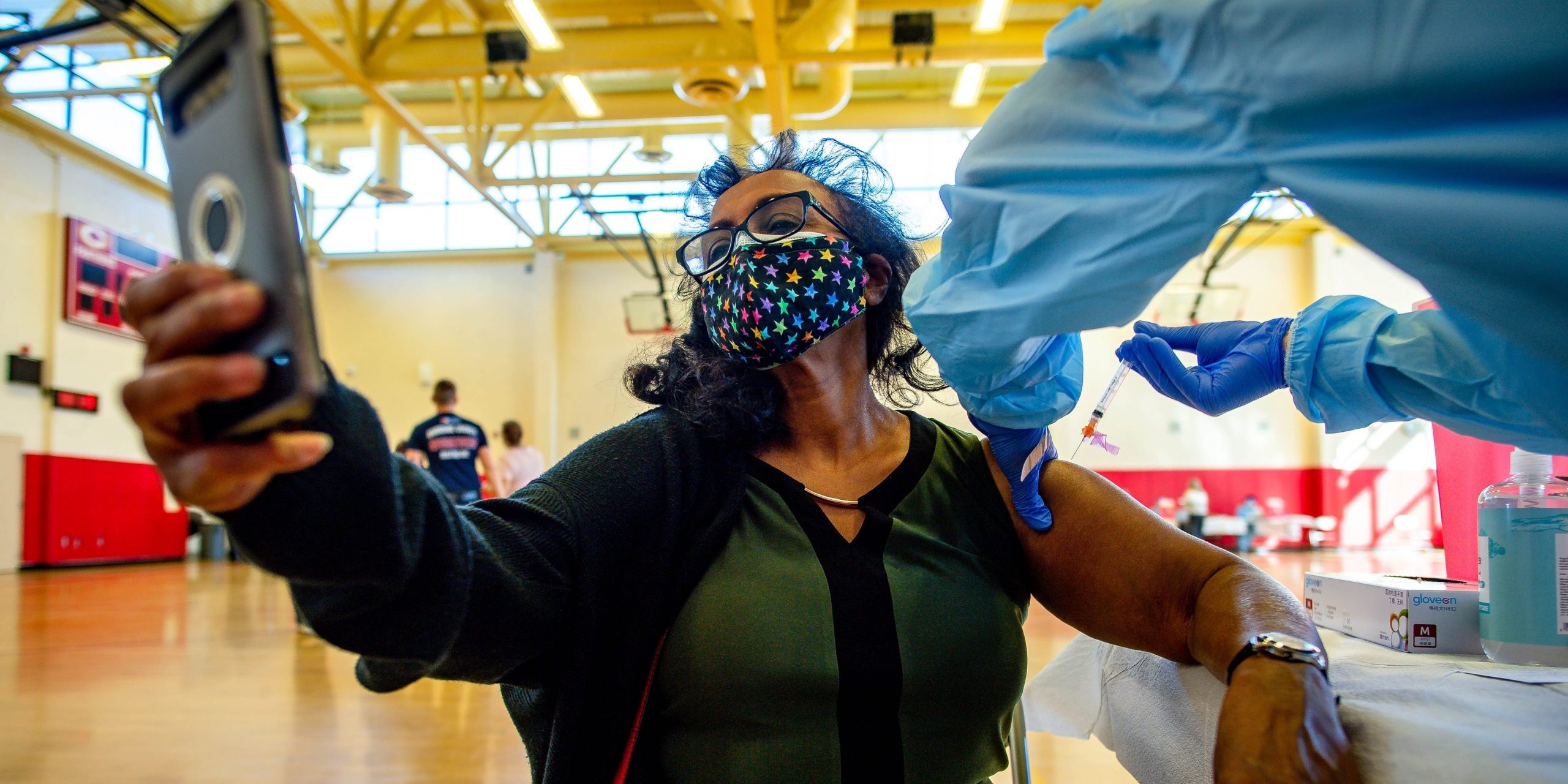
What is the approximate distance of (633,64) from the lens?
7227mm

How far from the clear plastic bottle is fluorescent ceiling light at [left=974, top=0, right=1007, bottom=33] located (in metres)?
6.26

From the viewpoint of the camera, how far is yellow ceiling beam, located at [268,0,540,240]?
604 centimetres

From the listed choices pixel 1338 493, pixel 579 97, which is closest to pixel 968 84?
pixel 579 97

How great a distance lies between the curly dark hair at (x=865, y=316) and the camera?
147 cm

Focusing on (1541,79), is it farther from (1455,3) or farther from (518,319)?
(518,319)

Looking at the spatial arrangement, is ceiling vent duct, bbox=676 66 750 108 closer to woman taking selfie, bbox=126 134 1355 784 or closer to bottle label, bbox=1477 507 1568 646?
woman taking selfie, bbox=126 134 1355 784

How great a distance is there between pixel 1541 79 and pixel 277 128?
83cm

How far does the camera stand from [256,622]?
538cm

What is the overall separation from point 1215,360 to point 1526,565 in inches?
15.8

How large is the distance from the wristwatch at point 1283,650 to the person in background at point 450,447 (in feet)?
18.4

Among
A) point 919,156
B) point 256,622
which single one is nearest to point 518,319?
point 919,156

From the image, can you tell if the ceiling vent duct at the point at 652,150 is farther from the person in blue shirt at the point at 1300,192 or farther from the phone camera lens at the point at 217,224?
the phone camera lens at the point at 217,224

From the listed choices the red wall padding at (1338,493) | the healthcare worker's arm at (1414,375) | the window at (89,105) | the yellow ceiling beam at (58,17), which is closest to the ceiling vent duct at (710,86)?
the window at (89,105)

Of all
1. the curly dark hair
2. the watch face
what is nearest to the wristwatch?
the watch face
